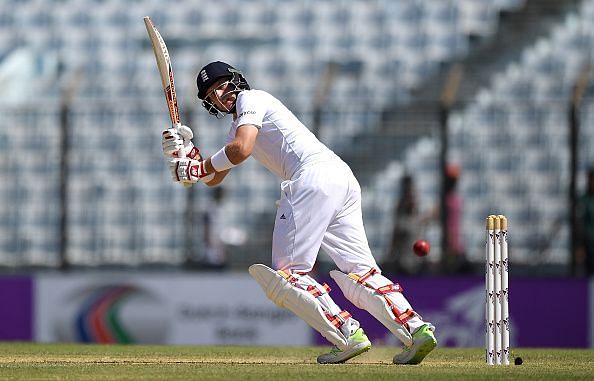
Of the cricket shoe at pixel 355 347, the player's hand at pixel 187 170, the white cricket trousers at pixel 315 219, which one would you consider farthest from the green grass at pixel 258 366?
the player's hand at pixel 187 170

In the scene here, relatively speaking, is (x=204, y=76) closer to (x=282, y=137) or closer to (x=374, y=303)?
(x=282, y=137)

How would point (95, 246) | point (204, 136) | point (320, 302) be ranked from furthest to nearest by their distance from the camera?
point (204, 136) → point (95, 246) → point (320, 302)

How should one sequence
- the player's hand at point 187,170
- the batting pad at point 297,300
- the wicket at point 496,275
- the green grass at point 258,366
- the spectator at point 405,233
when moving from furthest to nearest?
the spectator at point 405,233 → the player's hand at point 187,170 → the wicket at point 496,275 → the batting pad at point 297,300 → the green grass at point 258,366

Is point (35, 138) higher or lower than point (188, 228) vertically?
higher

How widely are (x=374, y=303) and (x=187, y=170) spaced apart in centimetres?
126

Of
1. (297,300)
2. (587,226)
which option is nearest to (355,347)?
(297,300)

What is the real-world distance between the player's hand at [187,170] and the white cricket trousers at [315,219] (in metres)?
0.48

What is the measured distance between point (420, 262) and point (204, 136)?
3.30 meters

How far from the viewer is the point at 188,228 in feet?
43.6

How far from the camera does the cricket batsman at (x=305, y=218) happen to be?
7.11 meters

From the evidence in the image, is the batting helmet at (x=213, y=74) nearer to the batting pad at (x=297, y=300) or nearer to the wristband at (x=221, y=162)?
the wristband at (x=221, y=162)

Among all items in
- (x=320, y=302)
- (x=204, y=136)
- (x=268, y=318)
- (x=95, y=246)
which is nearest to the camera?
(x=320, y=302)

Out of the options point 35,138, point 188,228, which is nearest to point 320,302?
point 188,228

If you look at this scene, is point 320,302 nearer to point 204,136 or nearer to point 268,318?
point 268,318
